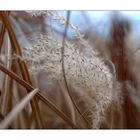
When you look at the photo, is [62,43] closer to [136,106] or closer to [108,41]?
[108,41]

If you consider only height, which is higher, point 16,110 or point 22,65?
point 22,65

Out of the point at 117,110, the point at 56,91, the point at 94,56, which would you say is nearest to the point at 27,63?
the point at 56,91

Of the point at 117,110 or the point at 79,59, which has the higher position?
the point at 79,59

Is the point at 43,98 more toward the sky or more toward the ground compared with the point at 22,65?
more toward the ground

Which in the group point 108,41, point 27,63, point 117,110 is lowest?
point 117,110
